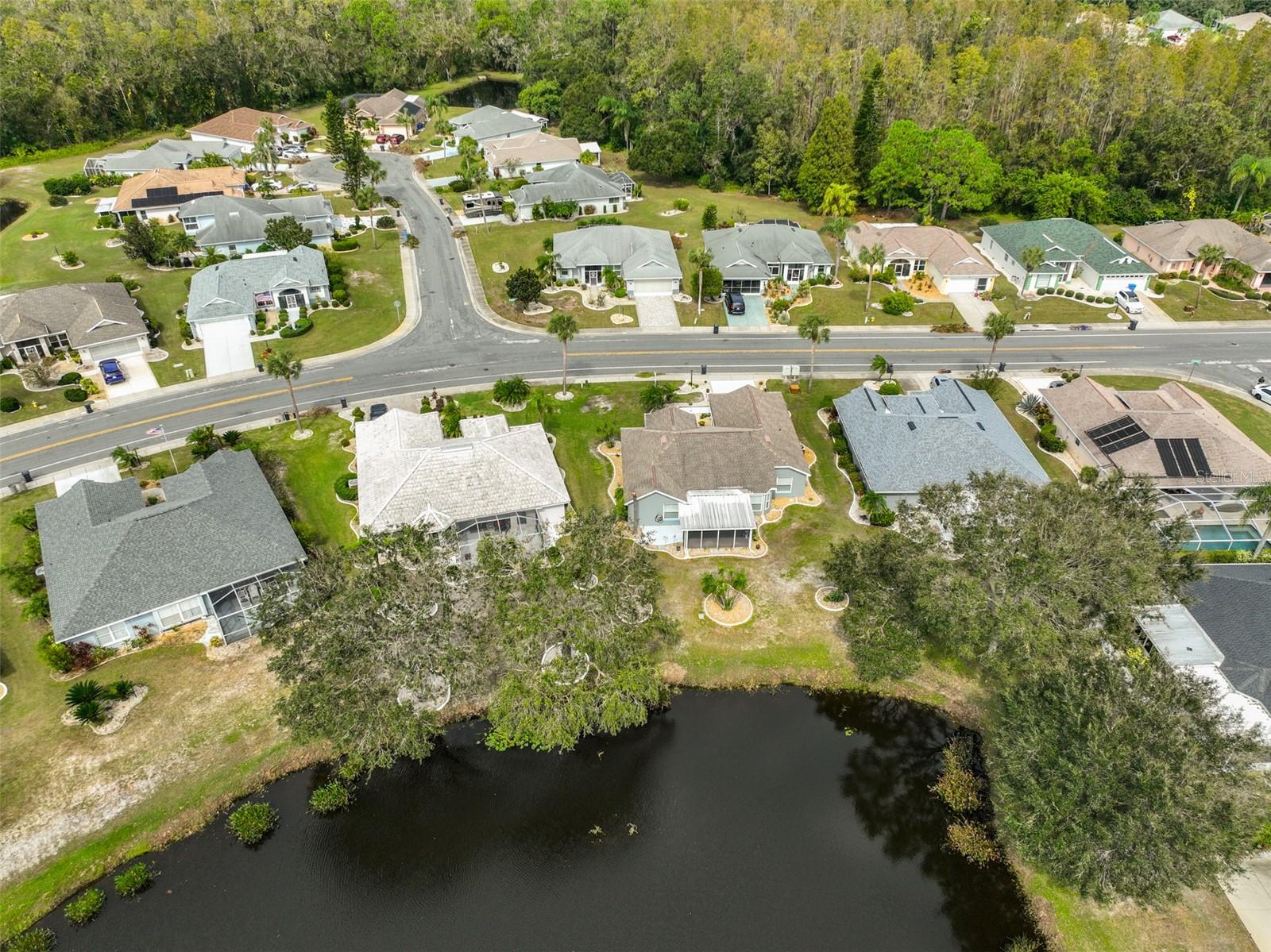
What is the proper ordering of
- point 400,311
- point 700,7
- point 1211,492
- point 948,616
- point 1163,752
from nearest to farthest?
point 1163,752 < point 948,616 < point 1211,492 < point 400,311 < point 700,7

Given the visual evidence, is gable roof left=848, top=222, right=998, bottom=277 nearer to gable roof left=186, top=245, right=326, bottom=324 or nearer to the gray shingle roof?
the gray shingle roof

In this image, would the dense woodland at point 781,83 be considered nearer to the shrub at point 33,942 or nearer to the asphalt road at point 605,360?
the asphalt road at point 605,360

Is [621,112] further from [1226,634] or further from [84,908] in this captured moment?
[84,908]

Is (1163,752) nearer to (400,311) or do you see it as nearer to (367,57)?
(400,311)

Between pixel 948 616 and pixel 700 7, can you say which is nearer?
pixel 948 616

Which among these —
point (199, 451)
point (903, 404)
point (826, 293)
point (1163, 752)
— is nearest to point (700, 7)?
point (826, 293)

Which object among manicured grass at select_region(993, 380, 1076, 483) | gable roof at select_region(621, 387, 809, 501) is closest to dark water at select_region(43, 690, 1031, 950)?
gable roof at select_region(621, 387, 809, 501)
